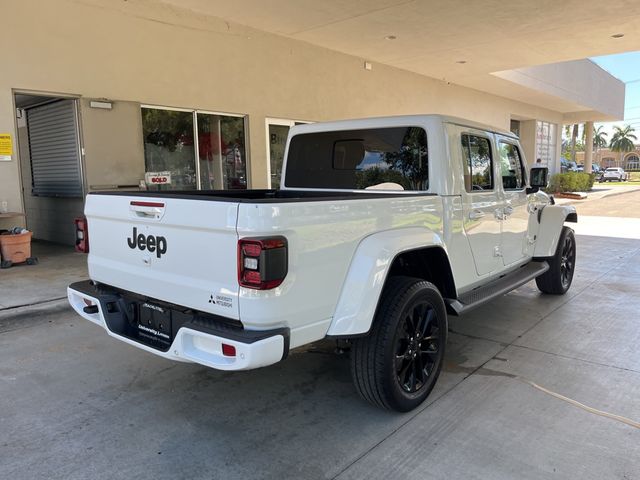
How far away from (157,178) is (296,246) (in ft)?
24.7

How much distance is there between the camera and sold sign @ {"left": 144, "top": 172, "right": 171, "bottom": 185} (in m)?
9.27

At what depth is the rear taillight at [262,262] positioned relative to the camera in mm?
2486

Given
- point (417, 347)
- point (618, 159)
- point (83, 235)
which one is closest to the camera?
point (417, 347)

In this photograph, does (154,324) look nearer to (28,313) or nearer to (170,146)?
(28,313)

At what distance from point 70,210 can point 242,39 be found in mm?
4866

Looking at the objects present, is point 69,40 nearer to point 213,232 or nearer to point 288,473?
point 213,232

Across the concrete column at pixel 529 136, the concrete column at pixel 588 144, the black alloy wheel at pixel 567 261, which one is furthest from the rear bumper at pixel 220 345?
the concrete column at pixel 588 144

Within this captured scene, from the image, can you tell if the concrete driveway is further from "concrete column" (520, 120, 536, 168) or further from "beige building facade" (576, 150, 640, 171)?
"beige building facade" (576, 150, 640, 171)

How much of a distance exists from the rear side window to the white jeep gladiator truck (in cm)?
1

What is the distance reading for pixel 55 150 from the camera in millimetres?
9398

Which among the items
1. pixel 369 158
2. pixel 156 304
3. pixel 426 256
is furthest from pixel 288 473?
pixel 369 158

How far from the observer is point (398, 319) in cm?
316

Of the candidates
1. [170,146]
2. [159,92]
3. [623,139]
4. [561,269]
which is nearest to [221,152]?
[170,146]

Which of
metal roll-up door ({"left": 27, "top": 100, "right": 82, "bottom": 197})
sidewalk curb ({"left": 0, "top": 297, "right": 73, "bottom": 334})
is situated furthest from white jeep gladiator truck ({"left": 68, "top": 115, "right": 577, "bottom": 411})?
metal roll-up door ({"left": 27, "top": 100, "right": 82, "bottom": 197})
